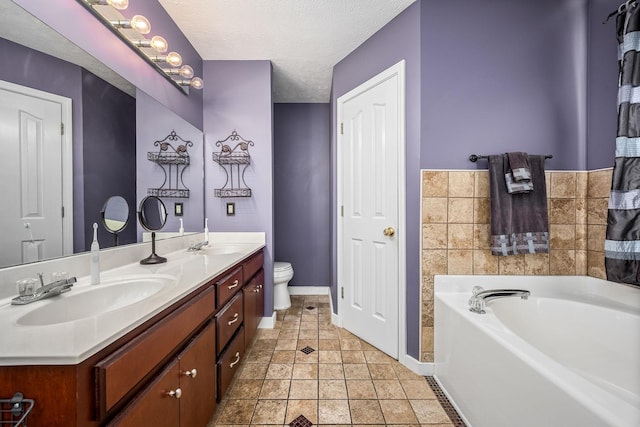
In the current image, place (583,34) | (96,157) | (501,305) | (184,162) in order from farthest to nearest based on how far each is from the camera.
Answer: (184,162) < (583,34) < (501,305) < (96,157)

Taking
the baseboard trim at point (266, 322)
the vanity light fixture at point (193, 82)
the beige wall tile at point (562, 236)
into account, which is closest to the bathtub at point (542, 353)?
the beige wall tile at point (562, 236)

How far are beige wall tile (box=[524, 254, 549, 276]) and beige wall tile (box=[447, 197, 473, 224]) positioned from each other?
18.6 inches

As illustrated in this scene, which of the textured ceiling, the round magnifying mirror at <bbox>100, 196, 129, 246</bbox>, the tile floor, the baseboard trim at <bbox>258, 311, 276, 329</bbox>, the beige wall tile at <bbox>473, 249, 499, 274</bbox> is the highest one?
the textured ceiling

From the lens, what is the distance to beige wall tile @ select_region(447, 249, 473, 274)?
160 cm

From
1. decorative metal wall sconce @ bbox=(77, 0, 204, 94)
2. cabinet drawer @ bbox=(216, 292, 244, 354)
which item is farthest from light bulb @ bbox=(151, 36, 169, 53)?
cabinet drawer @ bbox=(216, 292, 244, 354)

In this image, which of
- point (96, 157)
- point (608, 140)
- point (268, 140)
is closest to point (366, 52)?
point (268, 140)

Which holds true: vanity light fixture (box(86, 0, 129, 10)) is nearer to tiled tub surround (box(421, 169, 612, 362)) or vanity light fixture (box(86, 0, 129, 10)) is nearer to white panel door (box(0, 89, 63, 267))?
white panel door (box(0, 89, 63, 267))

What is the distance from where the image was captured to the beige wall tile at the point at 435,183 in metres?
1.60

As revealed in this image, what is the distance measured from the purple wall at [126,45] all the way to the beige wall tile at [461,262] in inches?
89.3

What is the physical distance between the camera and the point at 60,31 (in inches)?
40.4

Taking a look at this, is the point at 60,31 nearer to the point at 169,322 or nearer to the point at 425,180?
the point at 169,322

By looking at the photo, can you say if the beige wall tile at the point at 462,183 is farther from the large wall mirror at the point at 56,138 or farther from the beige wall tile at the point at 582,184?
the large wall mirror at the point at 56,138

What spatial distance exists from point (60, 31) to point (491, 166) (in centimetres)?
229

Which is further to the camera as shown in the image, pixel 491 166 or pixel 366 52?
pixel 366 52
